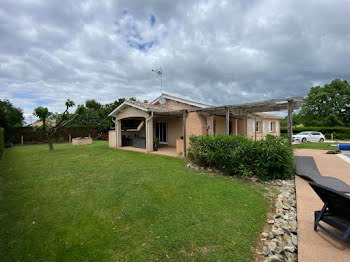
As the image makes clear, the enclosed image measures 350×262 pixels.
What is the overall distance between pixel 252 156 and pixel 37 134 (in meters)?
30.1

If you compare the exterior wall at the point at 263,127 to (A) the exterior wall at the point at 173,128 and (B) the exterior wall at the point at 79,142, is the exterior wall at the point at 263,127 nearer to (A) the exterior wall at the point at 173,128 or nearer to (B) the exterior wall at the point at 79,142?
(A) the exterior wall at the point at 173,128

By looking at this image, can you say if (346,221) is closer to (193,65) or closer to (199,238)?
(199,238)

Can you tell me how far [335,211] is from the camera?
327 centimetres

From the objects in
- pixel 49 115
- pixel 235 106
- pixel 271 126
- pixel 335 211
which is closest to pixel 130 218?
pixel 335 211

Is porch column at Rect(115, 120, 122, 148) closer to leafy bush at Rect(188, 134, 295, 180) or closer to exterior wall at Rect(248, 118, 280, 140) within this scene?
leafy bush at Rect(188, 134, 295, 180)

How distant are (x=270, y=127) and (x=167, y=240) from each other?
2781cm

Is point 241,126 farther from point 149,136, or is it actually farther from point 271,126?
point 271,126

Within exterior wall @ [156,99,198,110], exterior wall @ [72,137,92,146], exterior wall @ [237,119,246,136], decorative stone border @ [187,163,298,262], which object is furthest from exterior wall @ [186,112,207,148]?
exterior wall @ [72,137,92,146]

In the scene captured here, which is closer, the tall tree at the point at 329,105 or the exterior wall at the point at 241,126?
the exterior wall at the point at 241,126

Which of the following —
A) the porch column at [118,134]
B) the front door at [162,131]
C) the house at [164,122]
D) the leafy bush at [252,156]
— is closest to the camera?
the leafy bush at [252,156]

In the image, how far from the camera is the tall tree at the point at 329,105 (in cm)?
4047

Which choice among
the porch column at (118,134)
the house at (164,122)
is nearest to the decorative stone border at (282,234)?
the house at (164,122)

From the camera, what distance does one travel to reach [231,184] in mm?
6488

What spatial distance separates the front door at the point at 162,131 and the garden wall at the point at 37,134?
55.2ft
